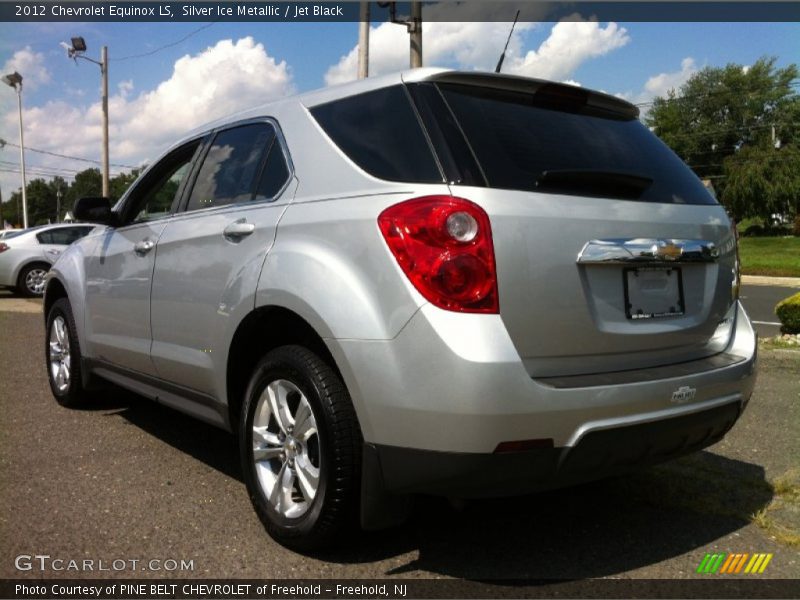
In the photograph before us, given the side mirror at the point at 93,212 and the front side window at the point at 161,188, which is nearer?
the front side window at the point at 161,188

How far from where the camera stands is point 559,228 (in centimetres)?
244

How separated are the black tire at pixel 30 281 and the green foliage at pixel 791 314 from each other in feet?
43.4

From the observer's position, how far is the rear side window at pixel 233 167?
10.8 feet

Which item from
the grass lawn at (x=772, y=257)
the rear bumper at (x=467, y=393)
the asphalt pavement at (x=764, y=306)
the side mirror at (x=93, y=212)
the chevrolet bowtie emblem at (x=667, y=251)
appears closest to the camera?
the rear bumper at (x=467, y=393)

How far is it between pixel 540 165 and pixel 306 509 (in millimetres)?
1504

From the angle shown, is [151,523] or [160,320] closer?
[151,523]

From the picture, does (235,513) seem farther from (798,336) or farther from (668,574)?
(798,336)

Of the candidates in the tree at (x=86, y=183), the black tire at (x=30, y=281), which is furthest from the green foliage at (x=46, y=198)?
the black tire at (x=30, y=281)

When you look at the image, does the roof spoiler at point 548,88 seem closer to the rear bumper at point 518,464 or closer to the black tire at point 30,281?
the rear bumper at point 518,464

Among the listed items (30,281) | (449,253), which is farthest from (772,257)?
(449,253)

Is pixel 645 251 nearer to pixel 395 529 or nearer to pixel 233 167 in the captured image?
pixel 395 529

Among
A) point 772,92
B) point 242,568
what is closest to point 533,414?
point 242,568

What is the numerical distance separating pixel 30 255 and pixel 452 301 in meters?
14.6

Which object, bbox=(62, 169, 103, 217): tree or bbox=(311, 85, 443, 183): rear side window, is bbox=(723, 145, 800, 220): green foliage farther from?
bbox=(62, 169, 103, 217): tree
